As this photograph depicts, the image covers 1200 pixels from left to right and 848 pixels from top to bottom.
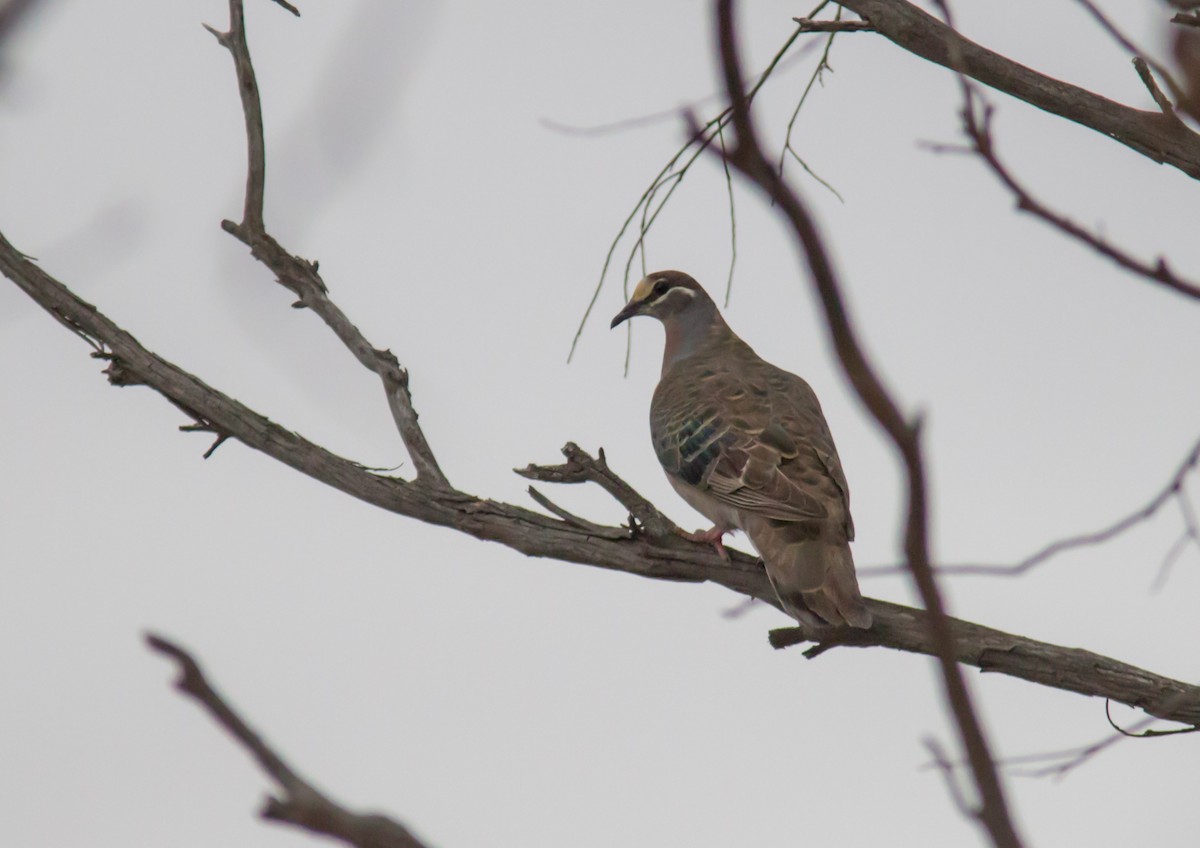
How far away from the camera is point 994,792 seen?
1130 millimetres

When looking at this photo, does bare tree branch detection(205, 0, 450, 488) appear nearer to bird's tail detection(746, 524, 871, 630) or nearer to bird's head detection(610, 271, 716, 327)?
bird's tail detection(746, 524, 871, 630)

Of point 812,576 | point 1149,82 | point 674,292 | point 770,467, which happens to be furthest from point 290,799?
point 674,292

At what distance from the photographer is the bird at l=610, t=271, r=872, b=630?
491 cm

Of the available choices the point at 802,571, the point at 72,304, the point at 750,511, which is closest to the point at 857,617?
the point at 802,571

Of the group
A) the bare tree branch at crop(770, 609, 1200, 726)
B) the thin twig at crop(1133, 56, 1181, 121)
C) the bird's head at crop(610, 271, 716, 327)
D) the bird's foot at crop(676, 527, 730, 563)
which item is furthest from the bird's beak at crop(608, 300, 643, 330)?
the thin twig at crop(1133, 56, 1181, 121)

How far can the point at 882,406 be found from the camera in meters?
1.11

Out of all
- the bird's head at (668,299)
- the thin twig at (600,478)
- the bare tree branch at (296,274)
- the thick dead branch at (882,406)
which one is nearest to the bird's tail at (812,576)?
the thin twig at (600,478)

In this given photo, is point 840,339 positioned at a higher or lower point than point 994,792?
higher

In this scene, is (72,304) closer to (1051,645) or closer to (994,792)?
(1051,645)

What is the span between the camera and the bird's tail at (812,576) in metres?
4.62

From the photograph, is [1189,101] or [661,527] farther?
[661,527]

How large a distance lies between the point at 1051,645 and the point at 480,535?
1.76m

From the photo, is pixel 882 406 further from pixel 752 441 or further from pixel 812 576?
pixel 752 441

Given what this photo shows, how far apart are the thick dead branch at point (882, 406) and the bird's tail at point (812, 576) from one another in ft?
10.7
